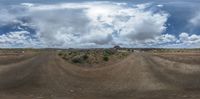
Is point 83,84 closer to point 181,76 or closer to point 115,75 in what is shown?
point 115,75

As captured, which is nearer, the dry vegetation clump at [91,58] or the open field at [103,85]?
the open field at [103,85]

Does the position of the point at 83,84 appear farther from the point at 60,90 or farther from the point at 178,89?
the point at 178,89

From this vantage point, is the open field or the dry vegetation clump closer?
the open field

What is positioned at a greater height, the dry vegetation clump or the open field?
the dry vegetation clump

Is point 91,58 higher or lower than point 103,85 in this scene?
higher

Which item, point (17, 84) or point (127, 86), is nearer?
point (127, 86)

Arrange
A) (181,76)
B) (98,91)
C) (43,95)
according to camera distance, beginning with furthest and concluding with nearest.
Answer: (181,76)
(98,91)
(43,95)

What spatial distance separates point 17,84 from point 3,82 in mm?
1117

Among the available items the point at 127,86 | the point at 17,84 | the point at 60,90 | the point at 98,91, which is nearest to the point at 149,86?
the point at 127,86

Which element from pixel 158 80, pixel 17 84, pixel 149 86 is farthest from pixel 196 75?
pixel 17 84

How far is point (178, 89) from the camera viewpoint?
67.6 feet

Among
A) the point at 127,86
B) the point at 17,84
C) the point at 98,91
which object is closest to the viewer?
the point at 98,91

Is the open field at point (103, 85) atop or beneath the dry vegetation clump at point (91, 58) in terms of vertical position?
→ beneath

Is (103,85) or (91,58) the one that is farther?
(91,58)
